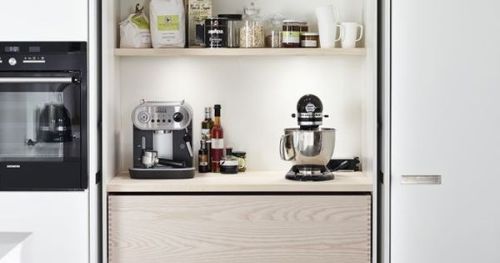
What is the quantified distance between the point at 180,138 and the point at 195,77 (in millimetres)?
356

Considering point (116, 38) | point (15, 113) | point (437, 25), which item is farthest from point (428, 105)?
point (15, 113)

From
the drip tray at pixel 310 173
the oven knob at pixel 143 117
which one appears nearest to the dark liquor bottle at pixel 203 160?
the oven knob at pixel 143 117

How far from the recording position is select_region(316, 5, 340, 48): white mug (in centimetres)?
383

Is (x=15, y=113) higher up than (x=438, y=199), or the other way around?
(x=15, y=113)

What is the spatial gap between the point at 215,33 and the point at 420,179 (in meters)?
1.08

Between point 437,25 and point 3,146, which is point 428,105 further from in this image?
point 3,146

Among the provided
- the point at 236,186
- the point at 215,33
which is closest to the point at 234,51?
the point at 215,33

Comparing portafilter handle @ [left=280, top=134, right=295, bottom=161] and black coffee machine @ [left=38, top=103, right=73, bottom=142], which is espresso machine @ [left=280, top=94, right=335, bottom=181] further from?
black coffee machine @ [left=38, top=103, right=73, bottom=142]

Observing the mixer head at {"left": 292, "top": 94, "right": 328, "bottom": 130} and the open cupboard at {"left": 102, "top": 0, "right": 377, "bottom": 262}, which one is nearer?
the mixer head at {"left": 292, "top": 94, "right": 328, "bottom": 130}

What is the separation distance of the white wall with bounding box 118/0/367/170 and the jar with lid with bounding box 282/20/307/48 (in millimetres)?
172

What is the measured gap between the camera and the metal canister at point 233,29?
3902 mm

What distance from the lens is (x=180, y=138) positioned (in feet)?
12.5

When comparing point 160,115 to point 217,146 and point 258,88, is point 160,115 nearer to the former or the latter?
point 217,146

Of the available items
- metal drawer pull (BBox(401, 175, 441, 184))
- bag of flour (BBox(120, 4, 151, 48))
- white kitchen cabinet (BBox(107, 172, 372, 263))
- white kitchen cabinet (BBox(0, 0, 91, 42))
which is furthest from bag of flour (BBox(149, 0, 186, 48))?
metal drawer pull (BBox(401, 175, 441, 184))
